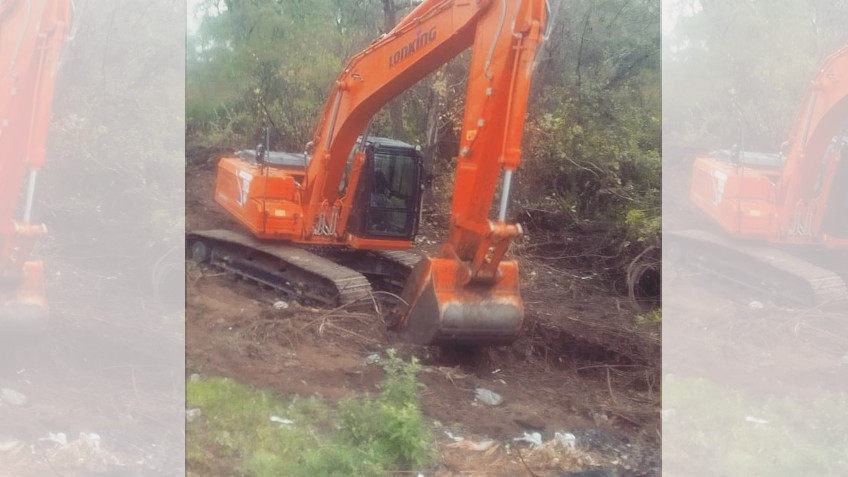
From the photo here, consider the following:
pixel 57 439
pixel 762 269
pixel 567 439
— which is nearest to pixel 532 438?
pixel 567 439

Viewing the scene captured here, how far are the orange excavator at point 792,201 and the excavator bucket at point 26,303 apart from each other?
13.2 feet

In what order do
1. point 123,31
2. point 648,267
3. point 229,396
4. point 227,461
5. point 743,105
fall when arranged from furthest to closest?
point 648,267 < point 743,105 < point 123,31 < point 229,396 < point 227,461

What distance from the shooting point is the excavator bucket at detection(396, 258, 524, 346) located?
4.27m

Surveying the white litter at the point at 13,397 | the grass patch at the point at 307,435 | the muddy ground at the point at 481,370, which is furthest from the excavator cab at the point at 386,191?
the white litter at the point at 13,397

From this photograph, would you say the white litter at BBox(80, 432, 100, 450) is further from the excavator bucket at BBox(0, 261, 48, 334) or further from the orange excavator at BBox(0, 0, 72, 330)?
the orange excavator at BBox(0, 0, 72, 330)

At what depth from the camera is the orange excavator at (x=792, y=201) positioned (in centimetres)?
562

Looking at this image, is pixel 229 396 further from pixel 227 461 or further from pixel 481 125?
pixel 481 125

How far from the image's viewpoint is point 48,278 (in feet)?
12.6

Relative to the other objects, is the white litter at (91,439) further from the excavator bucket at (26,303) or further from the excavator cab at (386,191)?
the excavator cab at (386,191)

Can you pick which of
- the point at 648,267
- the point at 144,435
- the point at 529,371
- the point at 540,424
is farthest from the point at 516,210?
the point at 144,435

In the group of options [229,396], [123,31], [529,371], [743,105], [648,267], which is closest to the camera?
[229,396]

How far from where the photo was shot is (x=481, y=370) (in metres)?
4.59

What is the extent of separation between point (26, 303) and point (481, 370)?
2159mm

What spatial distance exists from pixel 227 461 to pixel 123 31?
1.98 m
